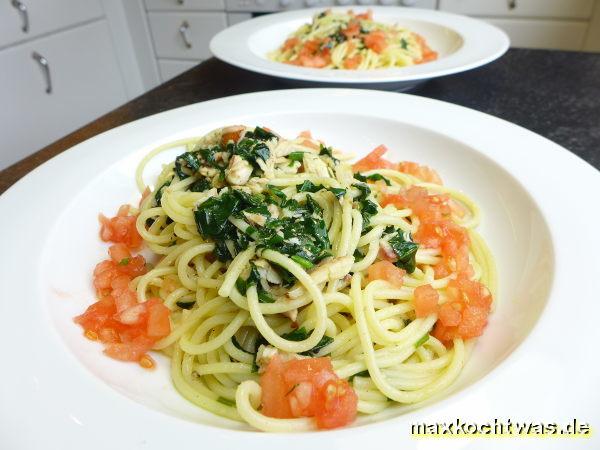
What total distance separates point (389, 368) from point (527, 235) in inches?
36.8

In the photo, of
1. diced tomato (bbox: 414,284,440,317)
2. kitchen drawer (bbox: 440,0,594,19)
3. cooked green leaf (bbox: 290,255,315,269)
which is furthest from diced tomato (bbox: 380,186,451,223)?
kitchen drawer (bbox: 440,0,594,19)

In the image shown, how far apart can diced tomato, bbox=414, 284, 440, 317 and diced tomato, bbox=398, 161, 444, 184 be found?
0.97 meters

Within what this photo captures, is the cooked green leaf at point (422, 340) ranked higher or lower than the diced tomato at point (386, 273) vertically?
lower

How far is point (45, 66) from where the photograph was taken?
6.32 meters

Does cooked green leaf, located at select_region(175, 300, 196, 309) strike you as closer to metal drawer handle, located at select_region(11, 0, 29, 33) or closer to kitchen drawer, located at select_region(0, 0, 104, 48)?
kitchen drawer, located at select_region(0, 0, 104, 48)

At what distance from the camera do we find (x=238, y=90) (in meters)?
4.06

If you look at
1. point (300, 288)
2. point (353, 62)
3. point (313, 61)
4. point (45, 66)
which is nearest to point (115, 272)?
point (300, 288)

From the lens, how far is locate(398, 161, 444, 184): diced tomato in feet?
9.17

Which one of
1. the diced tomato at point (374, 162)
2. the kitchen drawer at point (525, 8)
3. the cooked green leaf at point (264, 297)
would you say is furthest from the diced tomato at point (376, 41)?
the cooked green leaf at point (264, 297)

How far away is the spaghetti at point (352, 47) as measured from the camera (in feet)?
14.5

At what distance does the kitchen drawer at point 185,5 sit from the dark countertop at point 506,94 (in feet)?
10.3

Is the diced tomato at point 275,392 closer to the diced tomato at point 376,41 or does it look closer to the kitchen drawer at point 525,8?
the diced tomato at point 376,41

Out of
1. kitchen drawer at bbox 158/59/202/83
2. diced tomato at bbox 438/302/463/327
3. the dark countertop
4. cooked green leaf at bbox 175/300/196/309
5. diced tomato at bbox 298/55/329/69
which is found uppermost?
diced tomato at bbox 298/55/329/69

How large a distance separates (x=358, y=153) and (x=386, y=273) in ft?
4.06
